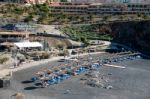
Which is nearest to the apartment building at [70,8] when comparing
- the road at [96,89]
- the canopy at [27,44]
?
the canopy at [27,44]

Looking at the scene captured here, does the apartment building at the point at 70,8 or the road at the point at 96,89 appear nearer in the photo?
the road at the point at 96,89

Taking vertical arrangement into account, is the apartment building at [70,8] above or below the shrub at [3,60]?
above

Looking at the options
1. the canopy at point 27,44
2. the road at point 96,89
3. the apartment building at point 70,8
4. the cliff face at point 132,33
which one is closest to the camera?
the road at point 96,89

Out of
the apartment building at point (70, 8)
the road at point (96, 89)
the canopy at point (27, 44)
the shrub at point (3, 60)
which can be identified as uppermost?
the apartment building at point (70, 8)

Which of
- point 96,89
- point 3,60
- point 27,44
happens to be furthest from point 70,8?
point 96,89

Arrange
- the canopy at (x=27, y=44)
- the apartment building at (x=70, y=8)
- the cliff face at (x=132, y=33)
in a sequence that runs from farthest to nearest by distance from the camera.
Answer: the apartment building at (x=70, y=8), the cliff face at (x=132, y=33), the canopy at (x=27, y=44)

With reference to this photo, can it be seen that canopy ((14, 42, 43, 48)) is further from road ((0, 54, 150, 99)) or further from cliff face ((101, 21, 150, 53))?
cliff face ((101, 21, 150, 53))

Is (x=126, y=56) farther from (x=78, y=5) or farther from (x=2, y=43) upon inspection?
(x=78, y=5)

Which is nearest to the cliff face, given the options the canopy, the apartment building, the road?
the apartment building

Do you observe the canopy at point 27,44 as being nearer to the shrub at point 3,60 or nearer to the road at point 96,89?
the road at point 96,89
